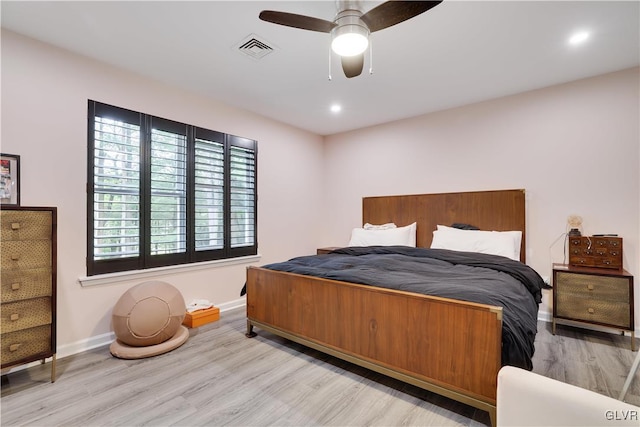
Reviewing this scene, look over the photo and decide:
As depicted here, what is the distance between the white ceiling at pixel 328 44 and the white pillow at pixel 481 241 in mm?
1595

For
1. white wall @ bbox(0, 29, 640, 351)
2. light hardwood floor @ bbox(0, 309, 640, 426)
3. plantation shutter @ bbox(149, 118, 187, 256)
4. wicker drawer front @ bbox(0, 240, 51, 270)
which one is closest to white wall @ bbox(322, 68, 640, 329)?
white wall @ bbox(0, 29, 640, 351)

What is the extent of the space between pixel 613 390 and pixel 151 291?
11.6 ft

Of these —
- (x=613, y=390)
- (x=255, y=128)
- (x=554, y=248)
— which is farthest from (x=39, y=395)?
(x=554, y=248)

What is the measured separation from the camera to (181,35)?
2.34m

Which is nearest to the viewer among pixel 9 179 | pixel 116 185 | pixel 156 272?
pixel 9 179

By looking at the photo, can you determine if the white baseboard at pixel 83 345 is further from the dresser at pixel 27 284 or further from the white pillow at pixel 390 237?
the white pillow at pixel 390 237

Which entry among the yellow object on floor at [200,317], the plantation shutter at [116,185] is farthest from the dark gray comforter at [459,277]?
the plantation shutter at [116,185]

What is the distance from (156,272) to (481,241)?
3443 millimetres

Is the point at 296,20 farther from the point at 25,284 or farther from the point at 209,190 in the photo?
the point at 25,284

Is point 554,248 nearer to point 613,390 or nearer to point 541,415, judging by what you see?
point 613,390

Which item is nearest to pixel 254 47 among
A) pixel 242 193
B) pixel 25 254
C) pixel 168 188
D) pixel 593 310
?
pixel 168 188

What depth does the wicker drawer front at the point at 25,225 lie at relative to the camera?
6.30 ft

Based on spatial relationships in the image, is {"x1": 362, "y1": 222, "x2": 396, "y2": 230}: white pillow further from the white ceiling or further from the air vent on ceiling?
the air vent on ceiling

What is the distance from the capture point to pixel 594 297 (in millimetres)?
2719
